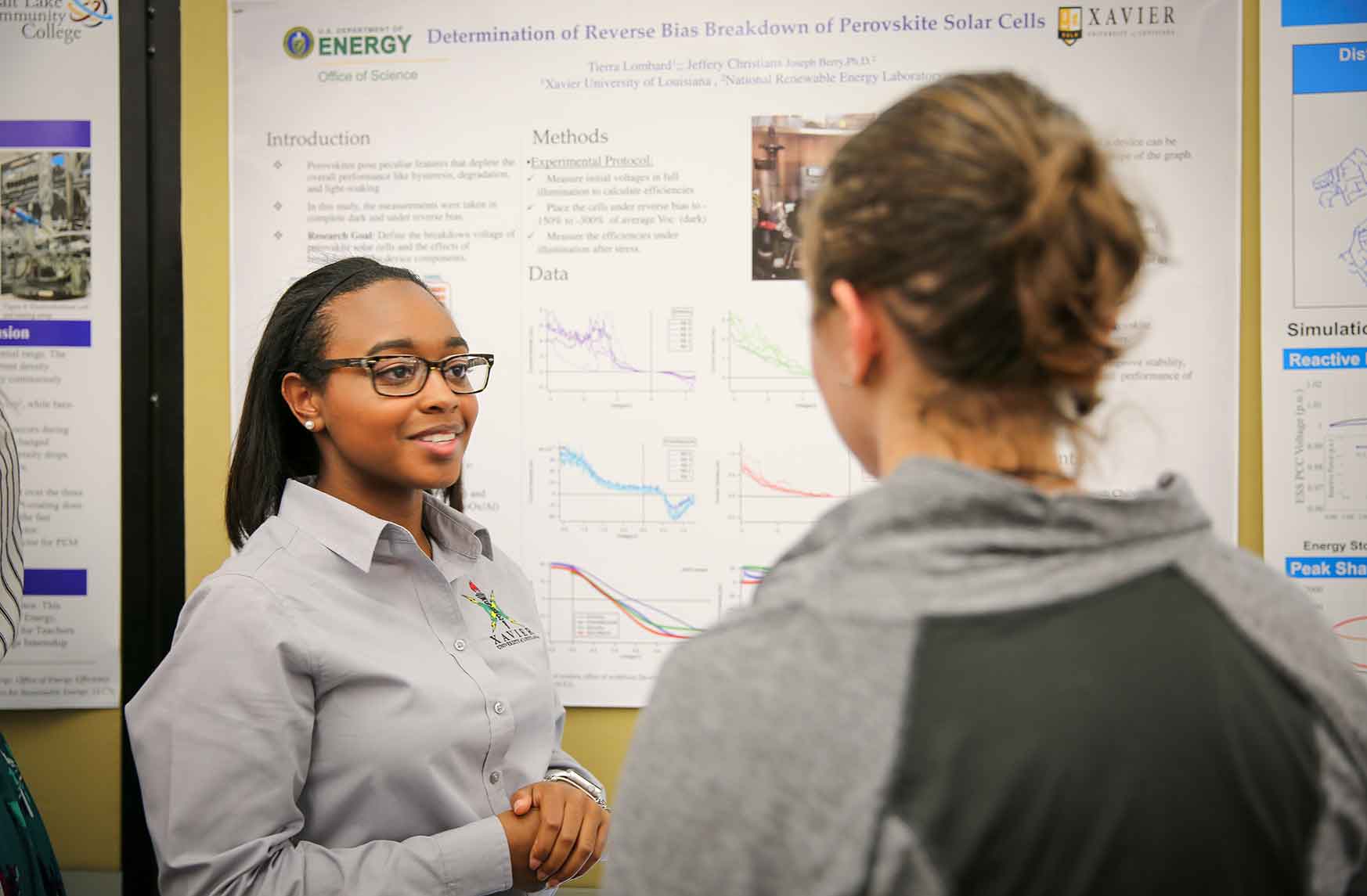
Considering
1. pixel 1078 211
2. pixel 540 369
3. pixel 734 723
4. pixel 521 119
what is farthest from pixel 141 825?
pixel 1078 211

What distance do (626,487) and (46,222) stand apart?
131 cm

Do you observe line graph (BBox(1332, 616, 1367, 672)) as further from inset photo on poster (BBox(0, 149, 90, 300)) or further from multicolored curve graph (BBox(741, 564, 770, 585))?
inset photo on poster (BBox(0, 149, 90, 300))

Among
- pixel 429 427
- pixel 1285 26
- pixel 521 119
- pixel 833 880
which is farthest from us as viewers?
pixel 521 119

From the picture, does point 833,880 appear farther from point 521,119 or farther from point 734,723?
point 521,119

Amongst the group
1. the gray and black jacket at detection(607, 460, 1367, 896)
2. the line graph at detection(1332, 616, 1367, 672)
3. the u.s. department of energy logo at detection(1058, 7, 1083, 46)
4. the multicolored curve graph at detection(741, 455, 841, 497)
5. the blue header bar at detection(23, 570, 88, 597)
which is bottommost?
the line graph at detection(1332, 616, 1367, 672)

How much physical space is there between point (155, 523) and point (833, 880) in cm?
186

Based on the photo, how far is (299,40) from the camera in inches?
76.3

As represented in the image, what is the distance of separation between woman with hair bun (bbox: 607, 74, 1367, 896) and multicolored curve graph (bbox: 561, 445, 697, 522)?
4.09 feet

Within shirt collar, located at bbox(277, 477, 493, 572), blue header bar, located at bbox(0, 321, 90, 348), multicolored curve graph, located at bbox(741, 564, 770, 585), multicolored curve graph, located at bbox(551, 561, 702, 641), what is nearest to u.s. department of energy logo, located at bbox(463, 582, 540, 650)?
shirt collar, located at bbox(277, 477, 493, 572)

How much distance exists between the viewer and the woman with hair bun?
0.54m

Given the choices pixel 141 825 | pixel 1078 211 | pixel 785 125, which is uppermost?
pixel 785 125

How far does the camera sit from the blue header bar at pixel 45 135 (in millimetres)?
1951

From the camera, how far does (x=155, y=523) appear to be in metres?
1.98

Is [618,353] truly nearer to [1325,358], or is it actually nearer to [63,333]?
[63,333]
